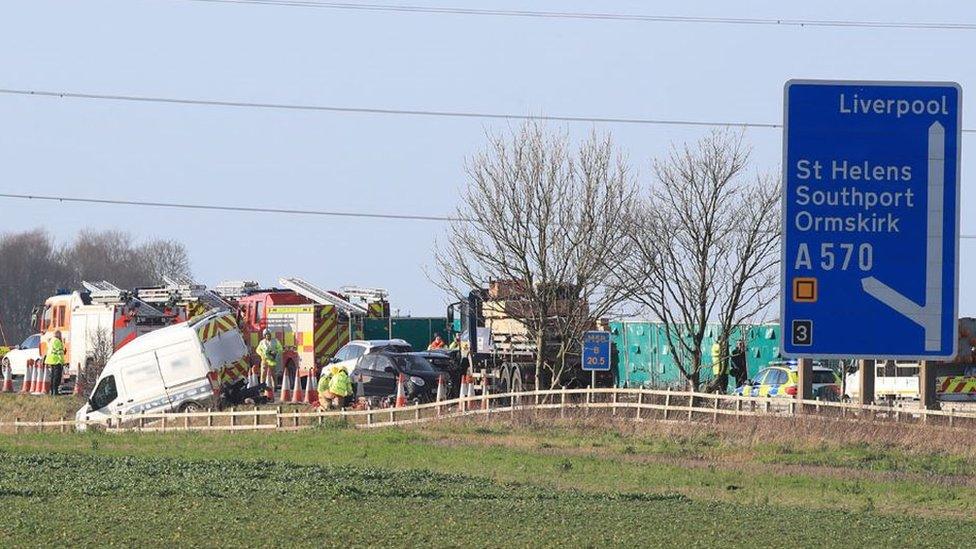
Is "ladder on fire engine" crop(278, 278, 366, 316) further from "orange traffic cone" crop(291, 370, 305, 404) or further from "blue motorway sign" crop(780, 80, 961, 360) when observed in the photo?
"blue motorway sign" crop(780, 80, 961, 360)

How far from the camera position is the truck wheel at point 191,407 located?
37.4 metres

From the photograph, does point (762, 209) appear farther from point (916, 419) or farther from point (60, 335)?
point (60, 335)

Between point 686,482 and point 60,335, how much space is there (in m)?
30.1

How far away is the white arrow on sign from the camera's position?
15.6 metres

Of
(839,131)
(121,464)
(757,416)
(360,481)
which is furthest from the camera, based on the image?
(757,416)

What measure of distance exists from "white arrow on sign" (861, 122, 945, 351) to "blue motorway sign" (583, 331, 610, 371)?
21.9m

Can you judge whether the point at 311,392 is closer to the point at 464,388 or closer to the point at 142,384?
the point at 464,388

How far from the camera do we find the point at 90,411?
3781 cm

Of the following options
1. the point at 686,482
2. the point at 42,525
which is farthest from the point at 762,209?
the point at 42,525

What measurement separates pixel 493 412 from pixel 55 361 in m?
15.9

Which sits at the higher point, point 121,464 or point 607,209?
point 607,209

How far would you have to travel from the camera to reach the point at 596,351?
37750 millimetres

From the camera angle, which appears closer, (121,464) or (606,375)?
(121,464)

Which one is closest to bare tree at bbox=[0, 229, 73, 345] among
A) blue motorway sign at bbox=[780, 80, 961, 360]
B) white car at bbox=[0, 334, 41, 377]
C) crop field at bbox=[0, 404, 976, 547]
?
white car at bbox=[0, 334, 41, 377]
